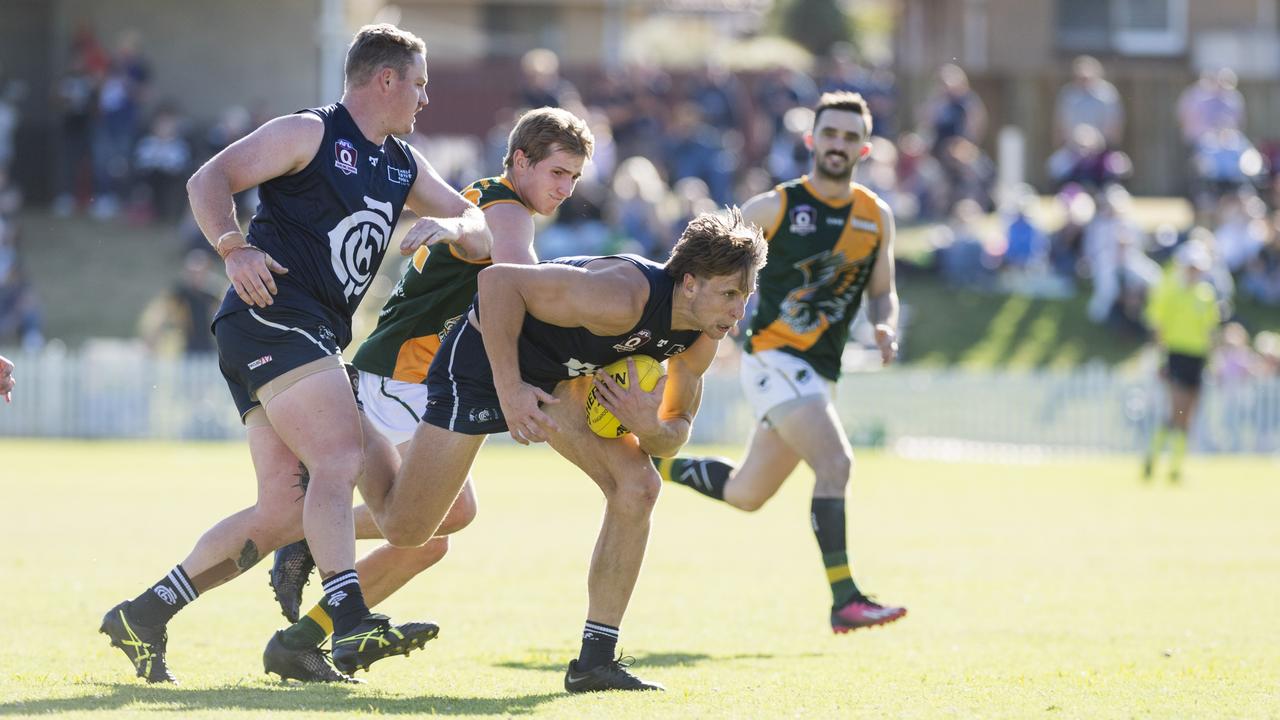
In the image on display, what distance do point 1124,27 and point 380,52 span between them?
107 feet

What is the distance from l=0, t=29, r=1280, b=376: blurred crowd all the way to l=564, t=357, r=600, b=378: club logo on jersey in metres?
17.4

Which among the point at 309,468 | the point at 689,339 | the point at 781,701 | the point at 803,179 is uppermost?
the point at 803,179

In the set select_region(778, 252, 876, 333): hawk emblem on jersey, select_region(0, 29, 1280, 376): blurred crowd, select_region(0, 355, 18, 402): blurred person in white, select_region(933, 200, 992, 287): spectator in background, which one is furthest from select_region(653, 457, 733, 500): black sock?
select_region(933, 200, 992, 287): spectator in background

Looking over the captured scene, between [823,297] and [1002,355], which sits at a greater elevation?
[823,297]

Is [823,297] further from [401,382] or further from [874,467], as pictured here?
[874,467]

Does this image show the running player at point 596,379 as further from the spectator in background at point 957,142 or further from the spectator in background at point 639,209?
the spectator in background at point 957,142

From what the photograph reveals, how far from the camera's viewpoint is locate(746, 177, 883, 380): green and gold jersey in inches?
368

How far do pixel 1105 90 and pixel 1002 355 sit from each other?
250 inches

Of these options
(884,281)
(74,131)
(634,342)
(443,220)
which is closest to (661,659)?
(634,342)

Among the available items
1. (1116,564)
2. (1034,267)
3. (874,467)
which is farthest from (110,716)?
(1034,267)

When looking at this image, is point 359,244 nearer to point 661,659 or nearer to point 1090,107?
point 661,659

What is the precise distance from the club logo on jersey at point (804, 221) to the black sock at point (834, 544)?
58.0 inches

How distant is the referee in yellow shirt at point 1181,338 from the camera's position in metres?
18.8

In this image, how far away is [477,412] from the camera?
6.92 metres
